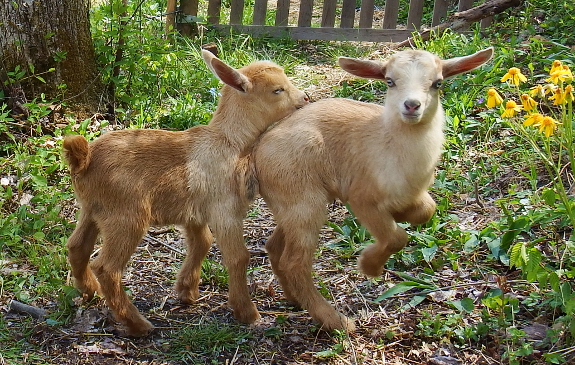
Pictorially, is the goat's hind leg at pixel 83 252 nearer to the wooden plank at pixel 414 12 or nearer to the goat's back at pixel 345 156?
the goat's back at pixel 345 156

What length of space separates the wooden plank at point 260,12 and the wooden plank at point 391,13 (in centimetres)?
159

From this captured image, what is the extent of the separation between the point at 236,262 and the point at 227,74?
4.05ft

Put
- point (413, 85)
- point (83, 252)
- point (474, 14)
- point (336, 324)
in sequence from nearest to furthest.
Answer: point (413, 85)
point (336, 324)
point (83, 252)
point (474, 14)

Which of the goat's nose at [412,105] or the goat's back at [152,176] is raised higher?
the goat's nose at [412,105]

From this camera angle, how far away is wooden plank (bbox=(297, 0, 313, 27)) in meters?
9.40

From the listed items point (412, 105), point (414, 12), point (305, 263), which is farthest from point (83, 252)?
point (414, 12)

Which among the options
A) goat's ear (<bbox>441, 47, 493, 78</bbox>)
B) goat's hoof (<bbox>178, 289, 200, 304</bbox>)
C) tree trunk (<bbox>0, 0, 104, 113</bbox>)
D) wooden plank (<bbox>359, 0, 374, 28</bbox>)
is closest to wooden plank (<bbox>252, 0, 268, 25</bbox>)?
wooden plank (<bbox>359, 0, 374, 28</bbox>)

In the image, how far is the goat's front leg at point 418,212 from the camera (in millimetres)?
4387

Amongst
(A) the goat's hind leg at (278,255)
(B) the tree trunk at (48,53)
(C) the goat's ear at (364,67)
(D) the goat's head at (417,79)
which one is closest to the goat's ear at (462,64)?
(D) the goat's head at (417,79)

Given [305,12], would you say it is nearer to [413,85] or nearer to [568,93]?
[413,85]

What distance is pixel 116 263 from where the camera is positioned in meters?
4.19

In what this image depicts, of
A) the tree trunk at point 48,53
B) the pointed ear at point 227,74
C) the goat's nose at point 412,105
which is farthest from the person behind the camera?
the tree trunk at point 48,53

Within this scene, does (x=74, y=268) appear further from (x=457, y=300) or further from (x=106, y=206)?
(x=457, y=300)

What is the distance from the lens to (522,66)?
22.9 ft
